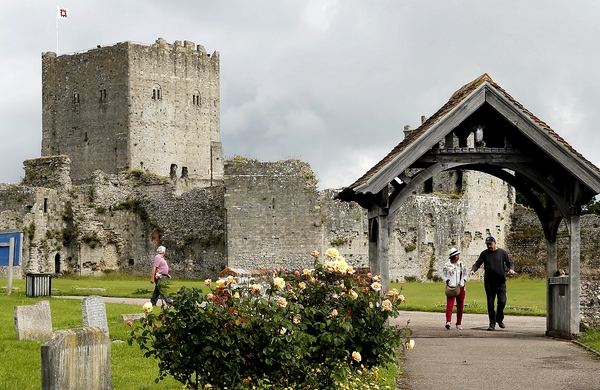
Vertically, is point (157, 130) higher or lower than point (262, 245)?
higher

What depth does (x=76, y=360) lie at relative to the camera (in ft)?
32.3

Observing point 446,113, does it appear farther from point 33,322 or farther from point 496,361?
point 33,322

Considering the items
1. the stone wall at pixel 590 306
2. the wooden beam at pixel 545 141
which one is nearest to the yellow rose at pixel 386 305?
the wooden beam at pixel 545 141

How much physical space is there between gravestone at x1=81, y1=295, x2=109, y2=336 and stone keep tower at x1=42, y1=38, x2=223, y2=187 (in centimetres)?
6126

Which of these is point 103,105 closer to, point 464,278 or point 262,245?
point 262,245

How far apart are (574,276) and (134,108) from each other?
61.6 metres

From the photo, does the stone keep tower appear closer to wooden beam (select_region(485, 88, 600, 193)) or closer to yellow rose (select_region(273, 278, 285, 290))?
wooden beam (select_region(485, 88, 600, 193))

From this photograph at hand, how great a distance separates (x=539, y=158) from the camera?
18453 mm

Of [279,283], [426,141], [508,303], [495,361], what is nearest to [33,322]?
[426,141]

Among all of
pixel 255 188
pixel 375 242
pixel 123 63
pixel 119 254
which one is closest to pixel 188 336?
pixel 375 242

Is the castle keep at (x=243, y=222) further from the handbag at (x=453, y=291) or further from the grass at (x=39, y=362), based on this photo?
the handbag at (x=453, y=291)

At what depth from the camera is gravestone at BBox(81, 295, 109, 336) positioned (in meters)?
14.7

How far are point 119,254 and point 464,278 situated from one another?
3766 cm

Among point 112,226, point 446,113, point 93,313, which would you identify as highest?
point 446,113
